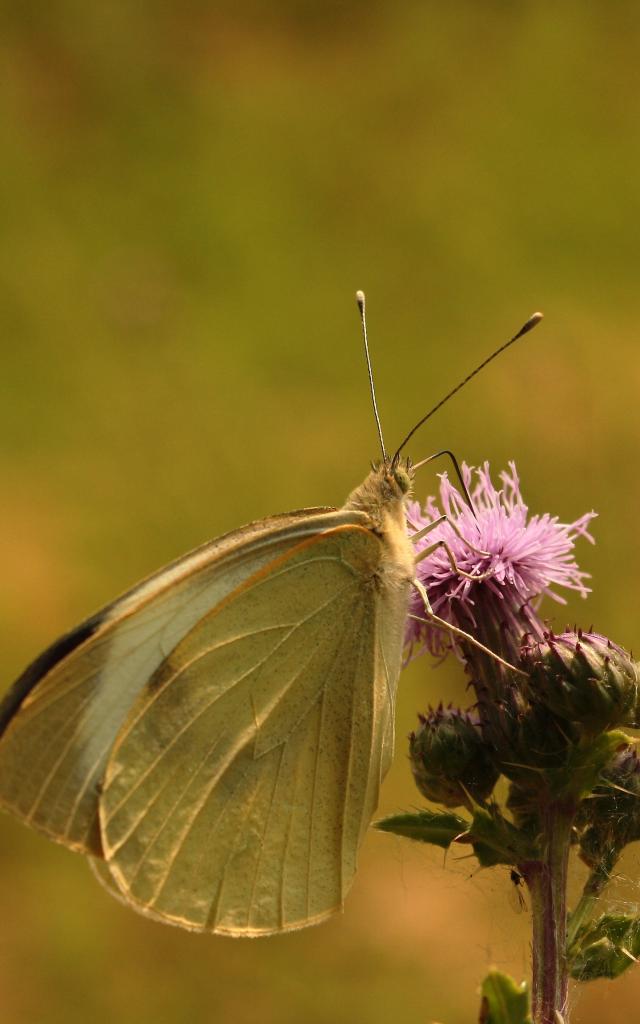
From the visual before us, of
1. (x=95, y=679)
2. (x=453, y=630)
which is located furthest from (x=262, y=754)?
(x=453, y=630)

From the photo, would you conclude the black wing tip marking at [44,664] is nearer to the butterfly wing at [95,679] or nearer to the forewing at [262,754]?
the butterfly wing at [95,679]

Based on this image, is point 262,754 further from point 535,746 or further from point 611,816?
point 611,816

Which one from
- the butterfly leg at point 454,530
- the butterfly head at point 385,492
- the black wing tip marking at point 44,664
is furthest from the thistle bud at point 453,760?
the black wing tip marking at point 44,664

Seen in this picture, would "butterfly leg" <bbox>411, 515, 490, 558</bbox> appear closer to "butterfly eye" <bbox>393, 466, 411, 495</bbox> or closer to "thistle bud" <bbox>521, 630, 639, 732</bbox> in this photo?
"butterfly eye" <bbox>393, 466, 411, 495</bbox>

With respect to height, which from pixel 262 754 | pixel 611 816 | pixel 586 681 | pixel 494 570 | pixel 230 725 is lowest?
pixel 611 816

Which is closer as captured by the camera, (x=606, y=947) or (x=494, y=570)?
(x=606, y=947)

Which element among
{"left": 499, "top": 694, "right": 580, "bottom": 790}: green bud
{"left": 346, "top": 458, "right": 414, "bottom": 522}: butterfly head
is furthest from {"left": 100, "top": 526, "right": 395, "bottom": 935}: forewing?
{"left": 499, "top": 694, "right": 580, "bottom": 790}: green bud
